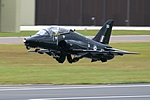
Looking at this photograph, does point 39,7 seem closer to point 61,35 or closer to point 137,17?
point 137,17

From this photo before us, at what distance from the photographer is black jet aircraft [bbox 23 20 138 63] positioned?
96.9 feet

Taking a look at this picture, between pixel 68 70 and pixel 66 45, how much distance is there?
4.79 ft

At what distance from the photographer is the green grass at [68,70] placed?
25.0 m

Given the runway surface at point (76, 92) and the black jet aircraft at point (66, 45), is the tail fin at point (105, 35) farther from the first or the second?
the runway surface at point (76, 92)

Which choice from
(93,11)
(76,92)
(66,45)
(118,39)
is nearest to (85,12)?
(93,11)

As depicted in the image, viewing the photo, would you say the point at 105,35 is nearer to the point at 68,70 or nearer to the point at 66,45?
the point at 66,45

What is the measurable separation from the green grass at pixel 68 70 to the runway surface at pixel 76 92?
177 centimetres

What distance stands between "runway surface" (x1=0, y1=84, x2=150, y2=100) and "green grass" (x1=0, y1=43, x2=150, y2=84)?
1.77m

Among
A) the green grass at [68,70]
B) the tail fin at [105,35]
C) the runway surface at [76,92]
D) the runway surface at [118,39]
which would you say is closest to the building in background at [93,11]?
the runway surface at [118,39]

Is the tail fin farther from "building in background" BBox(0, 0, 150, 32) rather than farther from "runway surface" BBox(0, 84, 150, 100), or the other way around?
"building in background" BBox(0, 0, 150, 32)

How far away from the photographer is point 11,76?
26.3 metres

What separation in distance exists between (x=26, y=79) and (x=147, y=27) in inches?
2151

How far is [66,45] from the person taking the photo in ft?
98.5

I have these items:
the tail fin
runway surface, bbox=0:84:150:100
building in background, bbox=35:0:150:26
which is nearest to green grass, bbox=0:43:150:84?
the tail fin
